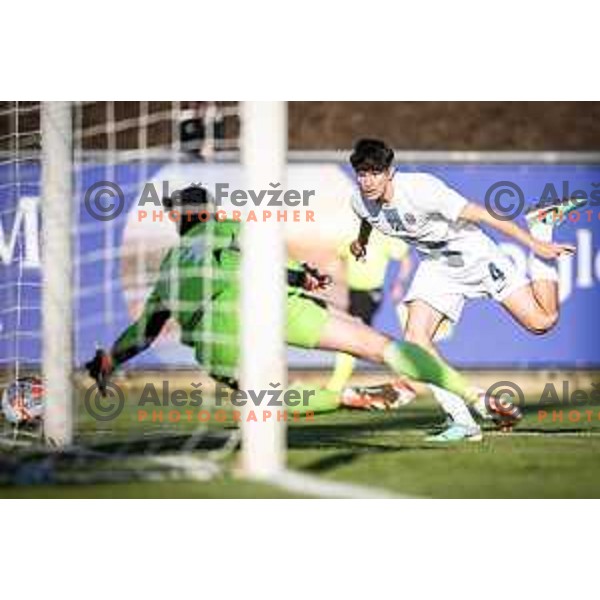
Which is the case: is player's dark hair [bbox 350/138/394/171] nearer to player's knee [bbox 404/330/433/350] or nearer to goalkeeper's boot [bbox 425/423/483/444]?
player's knee [bbox 404/330/433/350]

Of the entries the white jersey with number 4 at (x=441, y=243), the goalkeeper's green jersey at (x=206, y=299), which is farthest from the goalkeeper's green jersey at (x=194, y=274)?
the white jersey with number 4 at (x=441, y=243)

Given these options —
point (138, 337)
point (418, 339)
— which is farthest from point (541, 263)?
point (138, 337)

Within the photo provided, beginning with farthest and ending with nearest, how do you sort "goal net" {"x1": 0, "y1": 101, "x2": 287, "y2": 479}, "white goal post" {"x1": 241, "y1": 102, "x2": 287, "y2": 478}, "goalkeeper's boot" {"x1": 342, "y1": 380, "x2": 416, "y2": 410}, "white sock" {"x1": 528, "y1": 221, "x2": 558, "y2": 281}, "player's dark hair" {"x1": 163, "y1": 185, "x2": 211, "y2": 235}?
"goalkeeper's boot" {"x1": 342, "y1": 380, "x2": 416, "y2": 410} → "white sock" {"x1": 528, "y1": 221, "x2": 558, "y2": 281} → "player's dark hair" {"x1": 163, "y1": 185, "x2": 211, "y2": 235} → "goal net" {"x1": 0, "y1": 101, "x2": 287, "y2": 479} → "white goal post" {"x1": 241, "y1": 102, "x2": 287, "y2": 478}

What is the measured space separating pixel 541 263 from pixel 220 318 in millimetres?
1247

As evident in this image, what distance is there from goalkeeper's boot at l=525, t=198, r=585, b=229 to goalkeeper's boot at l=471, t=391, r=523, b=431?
0.64m

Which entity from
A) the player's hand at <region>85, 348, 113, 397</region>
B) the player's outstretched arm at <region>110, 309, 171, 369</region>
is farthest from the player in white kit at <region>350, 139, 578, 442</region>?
the player's hand at <region>85, 348, 113, 397</region>

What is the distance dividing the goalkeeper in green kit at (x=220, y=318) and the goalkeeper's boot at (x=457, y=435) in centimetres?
12

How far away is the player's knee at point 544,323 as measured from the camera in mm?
5320

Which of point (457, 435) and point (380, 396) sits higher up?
point (380, 396)

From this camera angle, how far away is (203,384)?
196 inches

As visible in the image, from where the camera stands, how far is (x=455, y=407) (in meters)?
5.18

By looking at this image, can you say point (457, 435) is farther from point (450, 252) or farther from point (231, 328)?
point (231, 328)

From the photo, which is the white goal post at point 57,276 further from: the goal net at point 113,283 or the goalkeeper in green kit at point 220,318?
the goalkeeper in green kit at point 220,318

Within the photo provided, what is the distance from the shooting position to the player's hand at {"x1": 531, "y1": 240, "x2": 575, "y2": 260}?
17.1 ft
